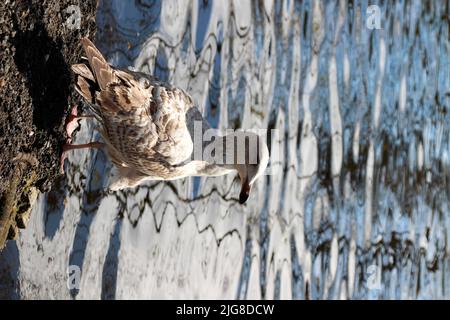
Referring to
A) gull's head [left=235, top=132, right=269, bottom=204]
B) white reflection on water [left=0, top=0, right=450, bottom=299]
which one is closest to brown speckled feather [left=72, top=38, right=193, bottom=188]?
gull's head [left=235, top=132, right=269, bottom=204]

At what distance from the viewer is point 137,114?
269 centimetres

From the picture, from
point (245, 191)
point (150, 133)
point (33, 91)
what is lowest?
point (245, 191)

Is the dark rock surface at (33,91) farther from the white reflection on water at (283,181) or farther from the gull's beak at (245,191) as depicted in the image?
the gull's beak at (245,191)

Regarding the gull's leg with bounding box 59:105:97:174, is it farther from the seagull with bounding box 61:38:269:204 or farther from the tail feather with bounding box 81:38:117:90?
the tail feather with bounding box 81:38:117:90

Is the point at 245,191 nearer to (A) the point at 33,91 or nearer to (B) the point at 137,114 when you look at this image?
(B) the point at 137,114

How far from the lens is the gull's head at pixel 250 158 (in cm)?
298

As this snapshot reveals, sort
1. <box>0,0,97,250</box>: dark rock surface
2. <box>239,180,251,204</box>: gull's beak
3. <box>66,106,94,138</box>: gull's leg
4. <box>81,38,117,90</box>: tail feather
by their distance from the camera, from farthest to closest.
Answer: <box>239,180,251,204</box>: gull's beak
<box>66,106,94,138</box>: gull's leg
<box>81,38,117,90</box>: tail feather
<box>0,0,97,250</box>: dark rock surface

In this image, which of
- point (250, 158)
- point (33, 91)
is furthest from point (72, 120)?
point (250, 158)

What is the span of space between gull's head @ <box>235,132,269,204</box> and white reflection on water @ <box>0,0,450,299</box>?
0.89 m

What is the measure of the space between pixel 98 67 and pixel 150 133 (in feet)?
1.32

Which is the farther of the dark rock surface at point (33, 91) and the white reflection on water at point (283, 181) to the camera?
the white reflection on water at point (283, 181)

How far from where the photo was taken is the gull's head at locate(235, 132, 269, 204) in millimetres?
2982

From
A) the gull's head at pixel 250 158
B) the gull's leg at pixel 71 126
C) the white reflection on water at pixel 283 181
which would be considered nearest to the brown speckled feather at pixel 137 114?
the gull's leg at pixel 71 126
